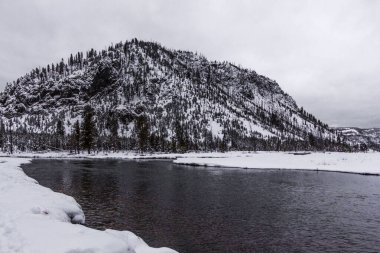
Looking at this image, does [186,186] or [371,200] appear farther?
[186,186]

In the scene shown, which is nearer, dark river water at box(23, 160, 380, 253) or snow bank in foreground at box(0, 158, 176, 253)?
snow bank in foreground at box(0, 158, 176, 253)

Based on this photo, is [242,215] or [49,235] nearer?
[49,235]

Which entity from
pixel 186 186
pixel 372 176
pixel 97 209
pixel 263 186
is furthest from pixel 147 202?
pixel 372 176

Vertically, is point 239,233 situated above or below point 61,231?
below

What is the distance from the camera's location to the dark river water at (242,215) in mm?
19688

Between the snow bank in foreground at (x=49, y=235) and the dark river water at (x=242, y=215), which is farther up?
the snow bank in foreground at (x=49, y=235)

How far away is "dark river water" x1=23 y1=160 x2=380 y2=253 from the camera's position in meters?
19.7

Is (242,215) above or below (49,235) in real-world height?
below

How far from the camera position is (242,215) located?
26625 millimetres

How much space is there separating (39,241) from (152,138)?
17402 centimetres

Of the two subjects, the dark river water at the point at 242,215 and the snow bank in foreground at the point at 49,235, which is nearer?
the snow bank in foreground at the point at 49,235

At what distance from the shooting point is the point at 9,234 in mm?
13539

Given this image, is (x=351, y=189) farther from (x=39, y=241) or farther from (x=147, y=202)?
(x=39, y=241)

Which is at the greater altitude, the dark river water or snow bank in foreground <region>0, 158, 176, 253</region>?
snow bank in foreground <region>0, 158, 176, 253</region>
